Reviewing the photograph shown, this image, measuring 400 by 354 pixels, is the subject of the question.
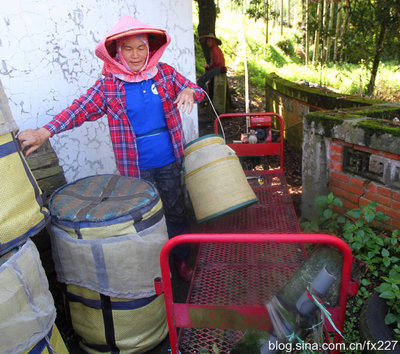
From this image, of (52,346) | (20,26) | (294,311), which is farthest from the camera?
(20,26)

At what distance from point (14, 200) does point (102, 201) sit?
582 mm

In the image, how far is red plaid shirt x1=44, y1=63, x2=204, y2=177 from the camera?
249 centimetres

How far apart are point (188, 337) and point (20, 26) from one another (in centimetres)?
258

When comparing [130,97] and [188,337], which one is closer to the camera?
[188,337]

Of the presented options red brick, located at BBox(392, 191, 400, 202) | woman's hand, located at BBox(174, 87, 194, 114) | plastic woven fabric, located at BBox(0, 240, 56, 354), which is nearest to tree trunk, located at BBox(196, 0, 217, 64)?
woman's hand, located at BBox(174, 87, 194, 114)

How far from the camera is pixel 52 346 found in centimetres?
196

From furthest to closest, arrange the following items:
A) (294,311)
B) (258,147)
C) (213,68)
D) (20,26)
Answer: (213,68) → (258,147) → (20,26) → (294,311)

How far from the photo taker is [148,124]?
2.72 meters

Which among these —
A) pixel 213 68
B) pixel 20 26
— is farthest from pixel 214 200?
pixel 213 68

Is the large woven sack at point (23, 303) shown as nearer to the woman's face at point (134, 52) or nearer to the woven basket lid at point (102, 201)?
the woven basket lid at point (102, 201)

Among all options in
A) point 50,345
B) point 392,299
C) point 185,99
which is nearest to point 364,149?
point 392,299

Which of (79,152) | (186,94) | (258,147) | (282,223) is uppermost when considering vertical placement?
(186,94)

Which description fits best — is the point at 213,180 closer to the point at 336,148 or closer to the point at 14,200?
the point at 336,148

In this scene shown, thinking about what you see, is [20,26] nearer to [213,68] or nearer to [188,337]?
[188,337]
